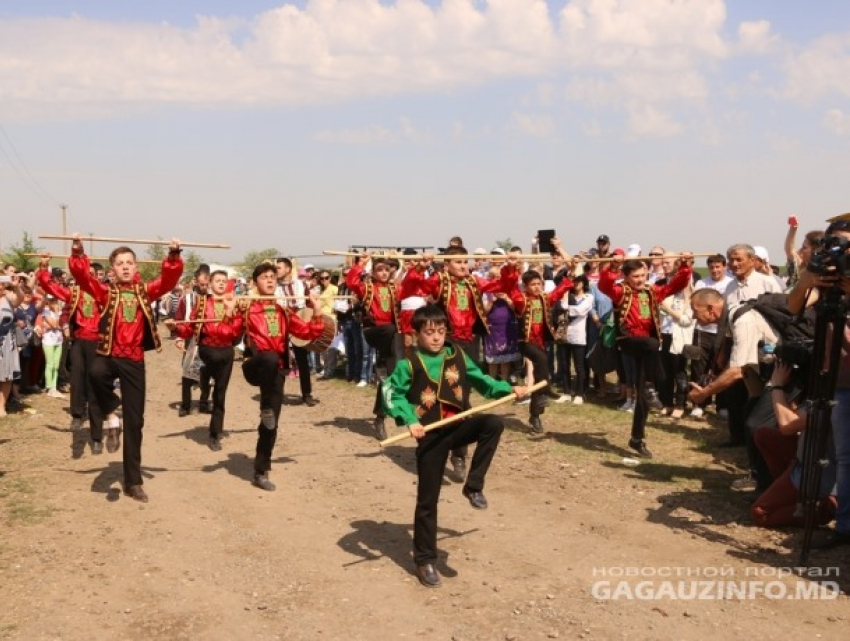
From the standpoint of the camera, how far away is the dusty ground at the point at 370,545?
20.3 ft

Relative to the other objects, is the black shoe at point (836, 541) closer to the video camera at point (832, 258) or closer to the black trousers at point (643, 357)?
the video camera at point (832, 258)

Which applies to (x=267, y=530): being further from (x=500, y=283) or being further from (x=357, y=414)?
(x=357, y=414)

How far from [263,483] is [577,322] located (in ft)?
21.6

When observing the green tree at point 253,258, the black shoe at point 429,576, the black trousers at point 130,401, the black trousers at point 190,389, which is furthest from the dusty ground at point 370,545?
the green tree at point 253,258

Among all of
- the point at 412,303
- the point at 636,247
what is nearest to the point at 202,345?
the point at 412,303

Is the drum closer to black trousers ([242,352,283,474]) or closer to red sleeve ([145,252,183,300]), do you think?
black trousers ([242,352,283,474])

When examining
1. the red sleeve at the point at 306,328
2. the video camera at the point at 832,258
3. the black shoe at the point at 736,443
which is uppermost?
the video camera at the point at 832,258

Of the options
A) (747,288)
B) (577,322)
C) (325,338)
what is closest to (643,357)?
(747,288)

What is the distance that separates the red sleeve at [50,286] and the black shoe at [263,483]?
4.49 m

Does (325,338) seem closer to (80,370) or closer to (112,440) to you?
(112,440)

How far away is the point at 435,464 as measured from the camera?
720 centimetres

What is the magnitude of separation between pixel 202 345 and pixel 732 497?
22.7 ft

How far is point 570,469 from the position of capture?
10.4m

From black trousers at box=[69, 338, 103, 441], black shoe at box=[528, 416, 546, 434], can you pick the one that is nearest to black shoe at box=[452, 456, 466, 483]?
black shoe at box=[528, 416, 546, 434]
